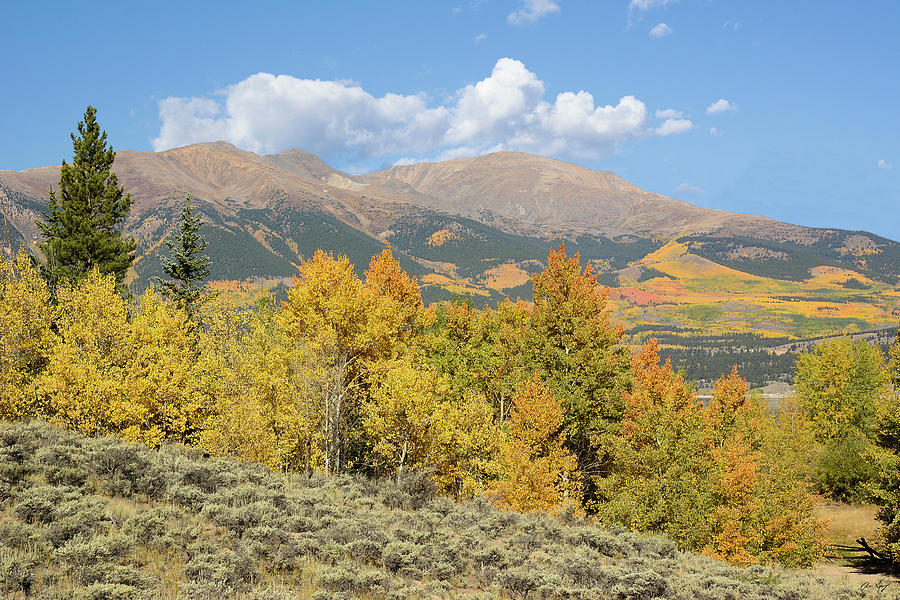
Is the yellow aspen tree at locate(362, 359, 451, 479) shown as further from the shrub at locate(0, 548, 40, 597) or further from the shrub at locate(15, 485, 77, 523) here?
the shrub at locate(0, 548, 40, 597)

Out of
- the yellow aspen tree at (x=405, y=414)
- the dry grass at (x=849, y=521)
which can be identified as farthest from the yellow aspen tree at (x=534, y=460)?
the dry grass at (x=849, y=521)

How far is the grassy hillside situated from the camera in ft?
31.9

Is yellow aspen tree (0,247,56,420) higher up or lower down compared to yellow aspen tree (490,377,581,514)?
higher up

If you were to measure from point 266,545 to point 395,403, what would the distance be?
15189mm

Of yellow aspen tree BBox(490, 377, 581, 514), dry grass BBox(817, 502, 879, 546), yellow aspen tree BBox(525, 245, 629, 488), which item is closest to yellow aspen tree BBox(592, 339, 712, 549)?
yellow aspen tree BBox(525, 245, 629, 488)

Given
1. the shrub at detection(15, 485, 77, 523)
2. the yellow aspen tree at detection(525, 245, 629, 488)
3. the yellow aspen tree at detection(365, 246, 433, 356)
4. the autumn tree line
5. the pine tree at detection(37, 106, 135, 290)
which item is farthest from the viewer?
the yellow aspen tree at detection(365, 246, 433, 356)

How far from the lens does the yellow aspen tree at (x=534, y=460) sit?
91.3ft

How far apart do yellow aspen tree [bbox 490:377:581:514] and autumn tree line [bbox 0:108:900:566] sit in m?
0.11

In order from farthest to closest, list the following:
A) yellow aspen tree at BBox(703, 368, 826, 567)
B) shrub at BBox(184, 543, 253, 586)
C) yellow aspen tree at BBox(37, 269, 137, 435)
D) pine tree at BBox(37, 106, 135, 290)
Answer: pine tree at BBox(37, 106, 135, 290) < yellow aspen tree at BBox(703, 368, 826, 567) < yellow aspen tree at BBox(37, 269, 137, 435) < shrub at BBox(184, 543, 253, 586)

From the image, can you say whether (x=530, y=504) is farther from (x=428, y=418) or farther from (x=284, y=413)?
(x=284, y=413)

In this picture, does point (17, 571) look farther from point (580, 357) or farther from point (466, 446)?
point (580, 357)

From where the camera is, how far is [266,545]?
1157 centimetres

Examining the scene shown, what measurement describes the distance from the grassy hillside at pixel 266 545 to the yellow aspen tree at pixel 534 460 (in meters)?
9.57

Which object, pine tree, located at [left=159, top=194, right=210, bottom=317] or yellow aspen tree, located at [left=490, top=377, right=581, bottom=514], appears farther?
pine tree, located at [left=159, top=194, right=210, bottom=317]
